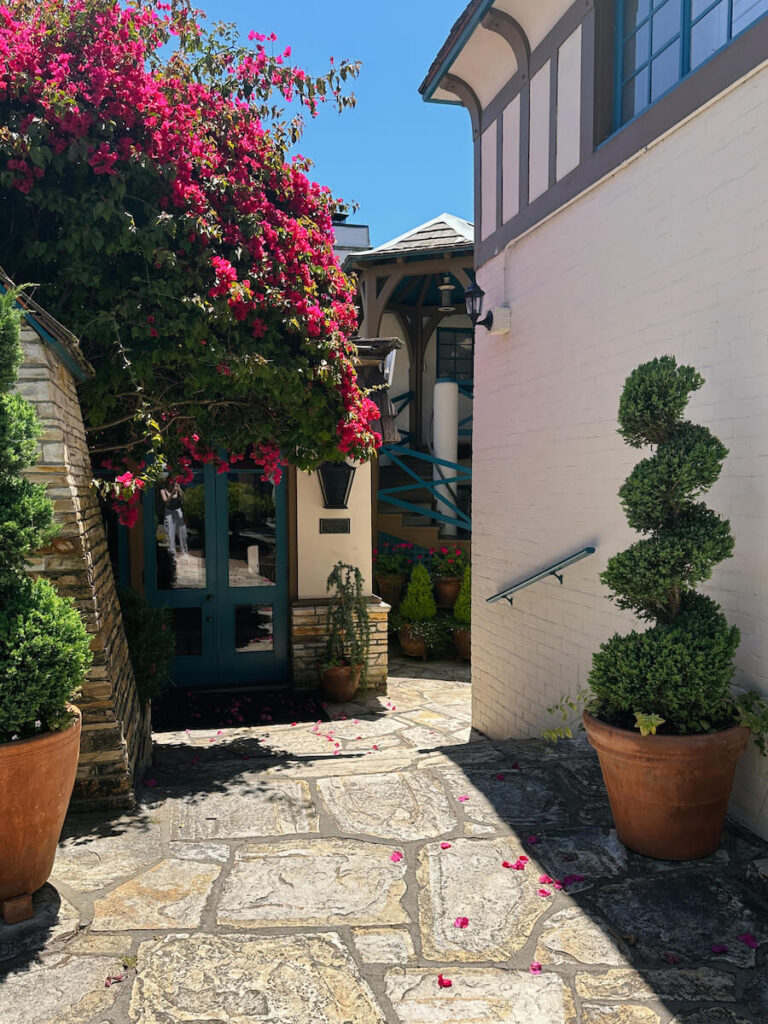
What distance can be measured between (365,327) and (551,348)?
6719mm

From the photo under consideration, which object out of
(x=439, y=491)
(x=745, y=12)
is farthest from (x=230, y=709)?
(x=745, y=12)

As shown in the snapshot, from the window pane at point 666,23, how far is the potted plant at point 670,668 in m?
2.13

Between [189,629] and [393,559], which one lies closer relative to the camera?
[189,629]

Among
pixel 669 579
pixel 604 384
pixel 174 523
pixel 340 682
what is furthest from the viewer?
pixel 174 523

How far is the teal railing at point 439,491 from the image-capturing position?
35.1ft

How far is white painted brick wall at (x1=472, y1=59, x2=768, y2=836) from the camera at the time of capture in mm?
3305

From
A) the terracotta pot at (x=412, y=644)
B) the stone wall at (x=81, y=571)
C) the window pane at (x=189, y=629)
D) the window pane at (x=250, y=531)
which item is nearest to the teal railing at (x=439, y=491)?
the terracotta pot at (x=412, y=644)

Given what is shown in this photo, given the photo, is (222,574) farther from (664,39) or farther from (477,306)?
(664,39)

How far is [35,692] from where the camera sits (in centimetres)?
265

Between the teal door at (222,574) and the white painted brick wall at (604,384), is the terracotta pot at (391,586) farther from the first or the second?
the white painted brick wall at (604,384)

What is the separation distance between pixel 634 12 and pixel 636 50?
0.86 feet

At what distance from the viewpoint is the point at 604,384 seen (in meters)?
4.57

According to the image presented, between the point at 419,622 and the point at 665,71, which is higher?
the point at 665,71

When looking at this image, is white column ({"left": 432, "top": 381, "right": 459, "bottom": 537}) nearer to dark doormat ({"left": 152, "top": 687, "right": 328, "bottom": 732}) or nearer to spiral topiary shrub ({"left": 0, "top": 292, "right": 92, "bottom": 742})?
dark doormat ({"left": 152, "top": 687, "right": 328, "bottom": 732})
